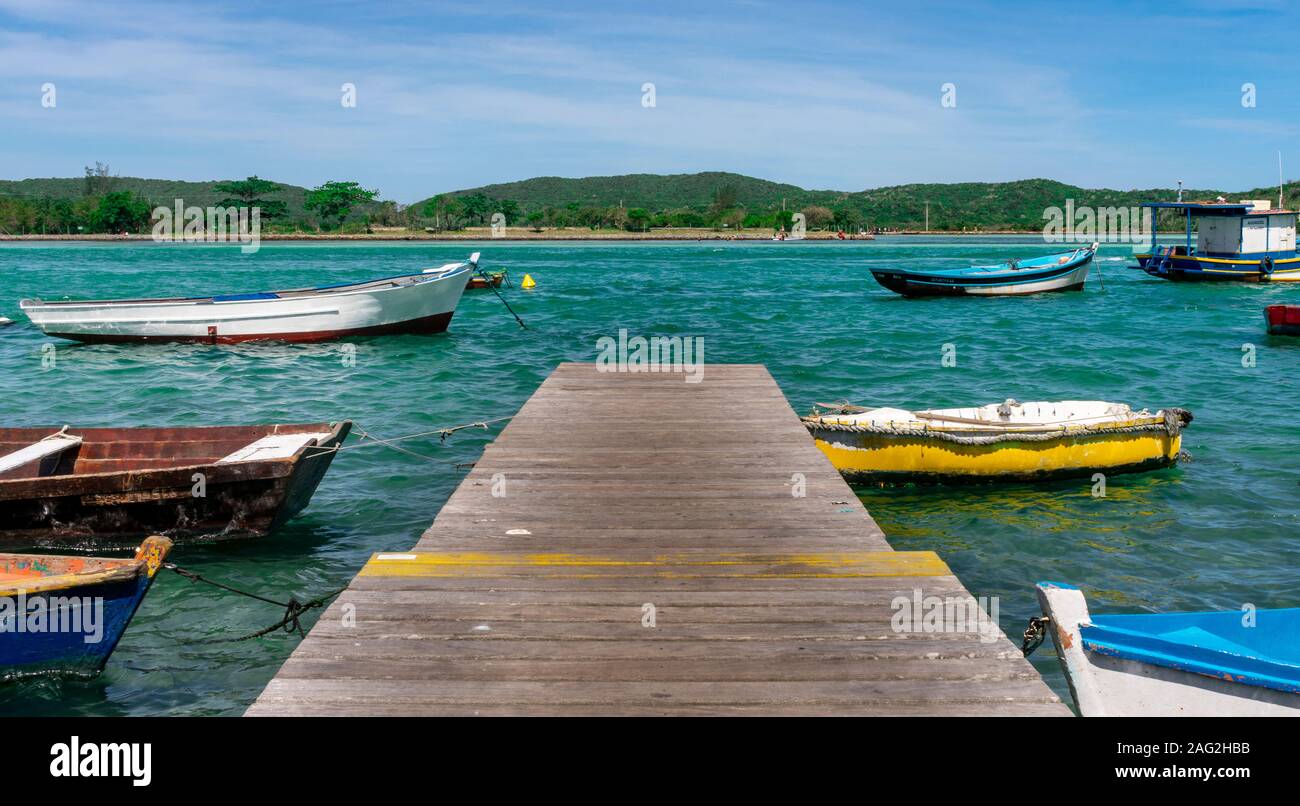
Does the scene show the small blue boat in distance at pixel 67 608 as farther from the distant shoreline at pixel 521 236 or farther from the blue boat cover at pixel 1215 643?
the distant shoreline at pixel 521 236

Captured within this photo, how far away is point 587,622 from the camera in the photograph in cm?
558

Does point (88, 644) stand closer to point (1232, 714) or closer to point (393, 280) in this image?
point (1232, 714)

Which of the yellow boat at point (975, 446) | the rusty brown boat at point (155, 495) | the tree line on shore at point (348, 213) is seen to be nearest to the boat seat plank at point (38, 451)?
the rusty brown boat at point (155, 495)

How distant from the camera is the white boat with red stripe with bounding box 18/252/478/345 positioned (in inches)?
1123

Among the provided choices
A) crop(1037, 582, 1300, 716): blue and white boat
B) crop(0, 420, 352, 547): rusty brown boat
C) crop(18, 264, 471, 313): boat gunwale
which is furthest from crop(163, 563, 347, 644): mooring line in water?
Result: crop(18, 264, 471, 313): boat gunwale

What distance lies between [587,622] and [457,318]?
34.4m

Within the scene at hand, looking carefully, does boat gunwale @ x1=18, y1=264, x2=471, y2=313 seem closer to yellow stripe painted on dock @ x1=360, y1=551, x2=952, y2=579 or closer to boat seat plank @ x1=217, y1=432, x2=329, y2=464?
boat seat plank @ x1=217, y1=432, x2=329, y2=464

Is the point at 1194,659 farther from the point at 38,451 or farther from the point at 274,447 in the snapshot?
the point at 38,451

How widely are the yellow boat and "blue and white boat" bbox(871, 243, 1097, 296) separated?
3416 cm

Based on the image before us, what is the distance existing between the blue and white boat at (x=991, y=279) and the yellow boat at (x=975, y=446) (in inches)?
A: 1345

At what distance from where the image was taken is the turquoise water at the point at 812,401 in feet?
30.1

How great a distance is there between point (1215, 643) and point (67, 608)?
7.28m

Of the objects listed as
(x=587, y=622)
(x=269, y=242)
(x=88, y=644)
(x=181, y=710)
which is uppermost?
(x=269, y=242)
